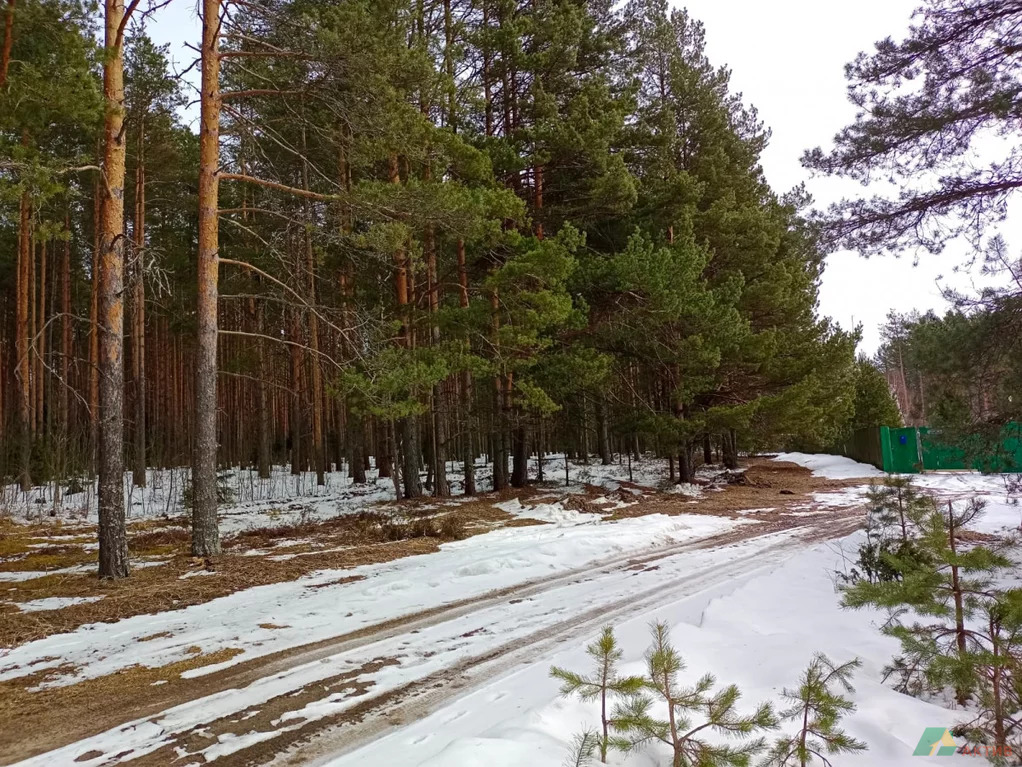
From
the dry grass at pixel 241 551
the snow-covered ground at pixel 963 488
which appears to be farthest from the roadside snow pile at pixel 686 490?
the snow-covered ground at pixel 963 488

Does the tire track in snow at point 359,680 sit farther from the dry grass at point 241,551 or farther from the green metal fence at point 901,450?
the green metal fence at point 901,450

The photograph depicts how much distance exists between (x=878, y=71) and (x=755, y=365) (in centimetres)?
1131

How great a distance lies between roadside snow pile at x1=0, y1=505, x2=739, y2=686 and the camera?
4652 mm

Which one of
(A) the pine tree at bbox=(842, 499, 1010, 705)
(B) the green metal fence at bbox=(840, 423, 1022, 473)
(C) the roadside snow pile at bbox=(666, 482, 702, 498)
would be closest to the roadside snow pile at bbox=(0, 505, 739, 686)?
(A) the pine tree at bbox=(842, 499, 1010, 705)

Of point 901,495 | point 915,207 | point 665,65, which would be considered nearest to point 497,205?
point 915,207

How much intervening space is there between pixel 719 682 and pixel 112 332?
7418mm

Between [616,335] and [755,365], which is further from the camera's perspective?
[755,365]

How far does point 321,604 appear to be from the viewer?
19.5 ft

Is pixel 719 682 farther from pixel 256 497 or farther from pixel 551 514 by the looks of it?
pixel 256 497

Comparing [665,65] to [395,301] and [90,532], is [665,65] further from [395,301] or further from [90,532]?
[90,532]

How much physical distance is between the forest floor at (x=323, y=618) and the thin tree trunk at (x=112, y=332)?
58cm

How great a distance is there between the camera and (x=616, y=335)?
15.6 meters

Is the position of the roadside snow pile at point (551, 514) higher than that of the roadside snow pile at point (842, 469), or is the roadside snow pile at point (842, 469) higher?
the roadside snow pile at point (551, 514)

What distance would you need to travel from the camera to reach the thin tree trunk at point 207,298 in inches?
320
